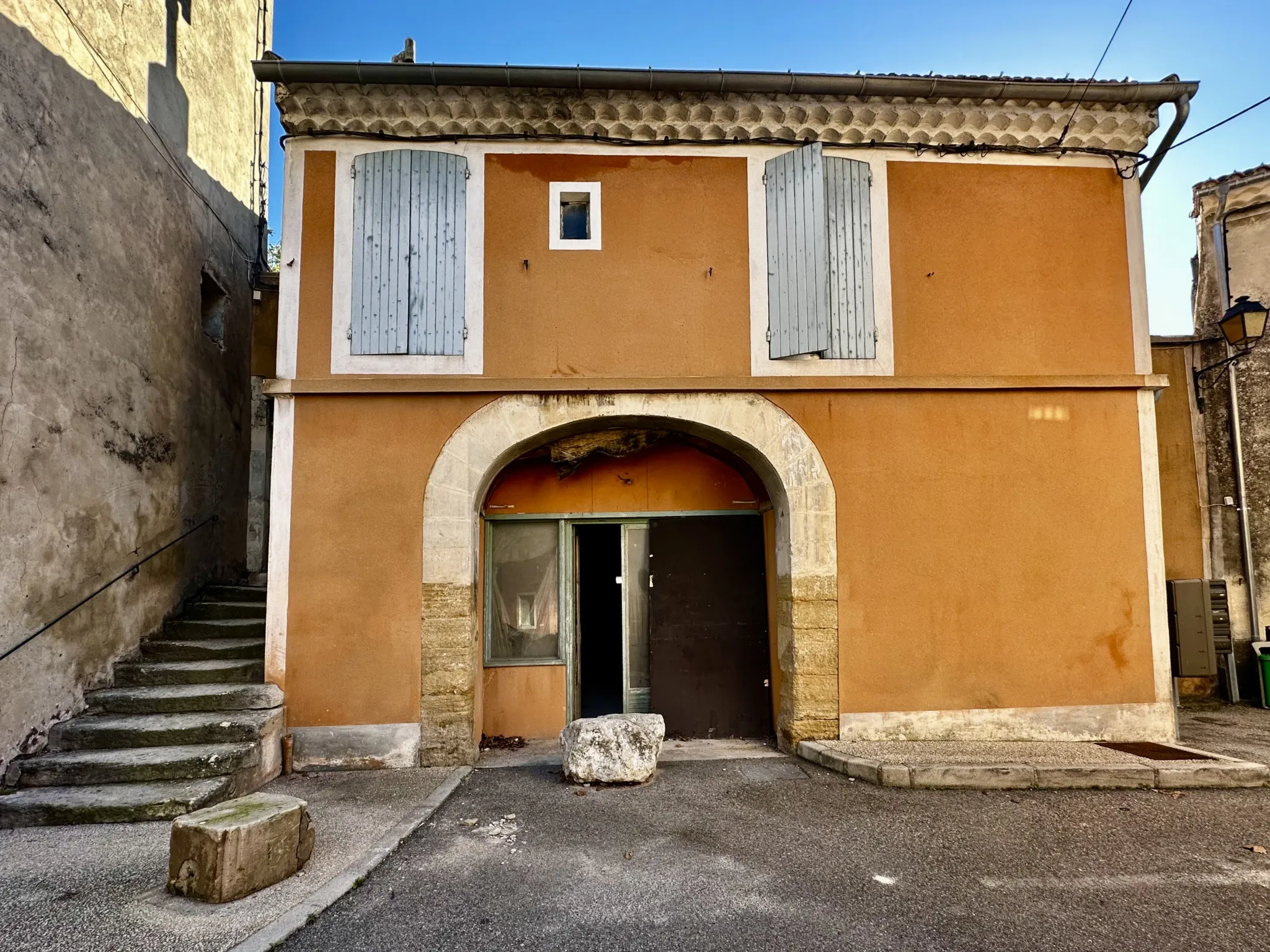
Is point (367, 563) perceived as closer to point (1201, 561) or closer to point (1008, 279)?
point (1008, 279)

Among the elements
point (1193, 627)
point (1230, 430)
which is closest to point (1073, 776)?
point (1193, 627)

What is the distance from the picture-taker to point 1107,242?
22.0 feet

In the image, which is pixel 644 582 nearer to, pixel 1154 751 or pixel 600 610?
pixel 600 610

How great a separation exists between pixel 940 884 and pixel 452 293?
574 cm

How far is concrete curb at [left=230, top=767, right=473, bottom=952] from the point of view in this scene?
10.3 feet

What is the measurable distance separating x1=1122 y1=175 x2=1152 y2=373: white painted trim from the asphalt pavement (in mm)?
3837

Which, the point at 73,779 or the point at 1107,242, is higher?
the point at 1107,242

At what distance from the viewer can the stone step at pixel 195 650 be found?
6.23 meters

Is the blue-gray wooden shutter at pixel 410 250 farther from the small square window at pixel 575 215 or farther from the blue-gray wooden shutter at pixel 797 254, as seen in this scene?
the blue-gray wooden shutter at pixel 797 254

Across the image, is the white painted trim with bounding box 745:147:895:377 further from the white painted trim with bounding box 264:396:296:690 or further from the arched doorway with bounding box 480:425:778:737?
the white painted trim with bounding box 264:396:296:690

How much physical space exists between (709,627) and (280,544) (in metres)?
4.15

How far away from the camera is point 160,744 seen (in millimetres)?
5289

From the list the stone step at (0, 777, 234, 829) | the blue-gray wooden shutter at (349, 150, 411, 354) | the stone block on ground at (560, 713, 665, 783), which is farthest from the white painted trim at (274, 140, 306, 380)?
the stone block on ground at (560, 713, 665, 783)

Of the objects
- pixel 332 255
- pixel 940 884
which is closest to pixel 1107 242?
pixel 940 884
